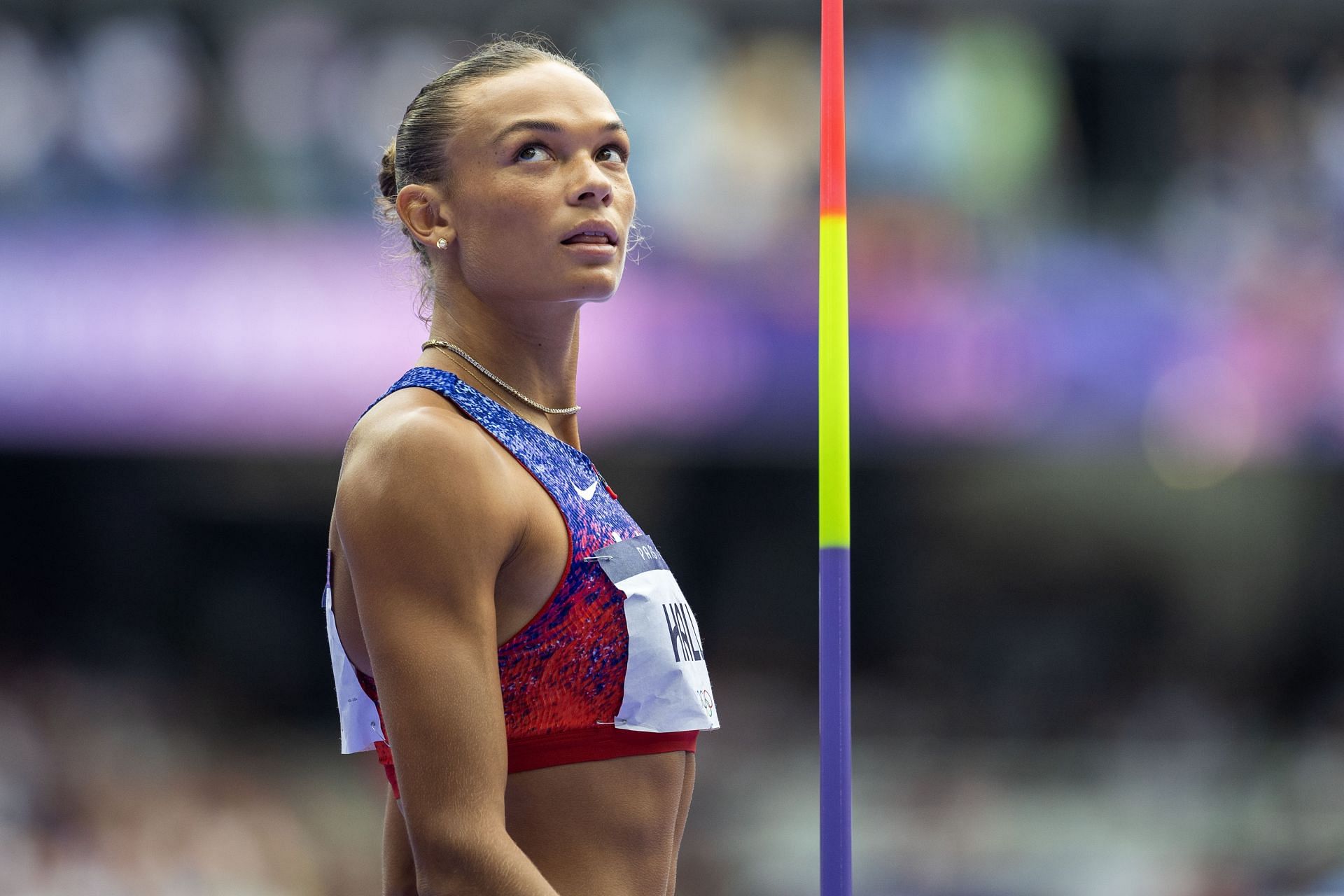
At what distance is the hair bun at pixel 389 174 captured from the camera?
7.22 feet

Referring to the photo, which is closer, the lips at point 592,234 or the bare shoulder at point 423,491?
the bare shoulder at point 423,491

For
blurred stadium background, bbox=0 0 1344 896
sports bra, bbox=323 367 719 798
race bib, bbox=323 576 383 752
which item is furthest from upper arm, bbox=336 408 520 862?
blurred stadium background, bbox=0 0 1344 896

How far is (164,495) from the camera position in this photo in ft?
37.5

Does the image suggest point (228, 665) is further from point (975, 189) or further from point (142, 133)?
point (975, 189)

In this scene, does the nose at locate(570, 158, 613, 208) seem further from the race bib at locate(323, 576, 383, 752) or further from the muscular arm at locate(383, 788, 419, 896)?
the muscular arm at locate(383, 788, 419, 896)

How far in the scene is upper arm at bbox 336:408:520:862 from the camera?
67.3 inches

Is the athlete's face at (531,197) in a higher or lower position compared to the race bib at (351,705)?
higher

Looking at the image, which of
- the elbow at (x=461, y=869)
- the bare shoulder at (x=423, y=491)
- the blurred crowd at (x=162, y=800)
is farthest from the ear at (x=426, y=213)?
the blurred crowd at (x=162, y=800)

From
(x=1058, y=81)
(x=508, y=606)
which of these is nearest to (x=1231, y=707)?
(x=1058, y=81)

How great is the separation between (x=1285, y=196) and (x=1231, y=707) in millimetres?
3421

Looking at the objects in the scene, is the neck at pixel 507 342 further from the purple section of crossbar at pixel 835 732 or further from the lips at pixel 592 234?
the purple section of crossbar at pixel 835 732

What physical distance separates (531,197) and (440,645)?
0.60 metres

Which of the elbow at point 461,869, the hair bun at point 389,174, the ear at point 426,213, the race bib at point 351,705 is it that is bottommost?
the elbow at point 461,869

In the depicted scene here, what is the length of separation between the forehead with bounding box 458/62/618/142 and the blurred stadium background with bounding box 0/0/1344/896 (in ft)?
17.7
